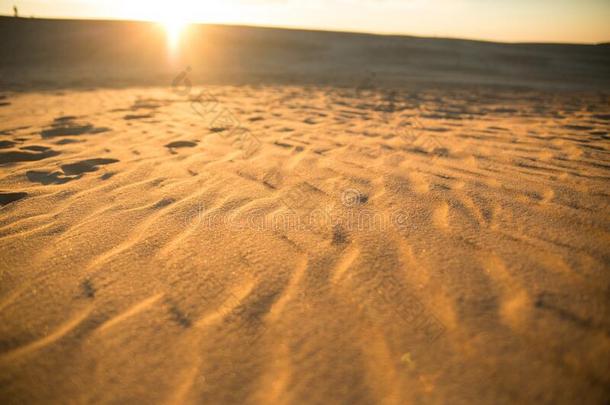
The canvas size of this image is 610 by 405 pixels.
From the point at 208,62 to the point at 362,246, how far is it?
14.8 metres

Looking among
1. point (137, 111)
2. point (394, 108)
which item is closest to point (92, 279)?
point (137, 111)

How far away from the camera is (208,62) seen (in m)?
13.9

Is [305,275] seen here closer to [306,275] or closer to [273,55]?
[306,275]

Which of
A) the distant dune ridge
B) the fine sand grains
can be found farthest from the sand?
the distant dune ridge

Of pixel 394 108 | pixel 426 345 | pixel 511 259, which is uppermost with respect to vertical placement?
pixel 394 108

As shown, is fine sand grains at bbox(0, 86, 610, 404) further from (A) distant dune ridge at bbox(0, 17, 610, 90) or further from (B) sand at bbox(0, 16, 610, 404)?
(A) distant dune ridge at bbox(0, 17, 610, 90)

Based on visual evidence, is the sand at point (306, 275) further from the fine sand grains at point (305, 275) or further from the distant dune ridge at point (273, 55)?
the distant dune ridge at point (273, 55)

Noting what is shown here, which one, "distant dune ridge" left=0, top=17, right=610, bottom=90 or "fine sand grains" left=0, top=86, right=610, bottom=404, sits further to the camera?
"distant dune ridge" left=0, top=17, right=610, bottom=90

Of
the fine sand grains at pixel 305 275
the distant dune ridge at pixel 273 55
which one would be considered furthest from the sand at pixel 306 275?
the distant dune ridge at pixel 273 55

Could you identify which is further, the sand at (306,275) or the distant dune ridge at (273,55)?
the distant dune ridge at (273,55)

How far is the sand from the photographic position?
0.87 meters

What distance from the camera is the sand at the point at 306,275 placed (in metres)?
0.87

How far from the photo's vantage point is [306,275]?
121 centimetres

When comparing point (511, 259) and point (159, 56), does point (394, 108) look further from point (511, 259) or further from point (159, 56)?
point (159, 56)
